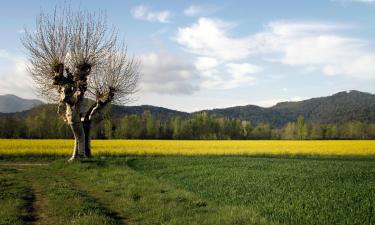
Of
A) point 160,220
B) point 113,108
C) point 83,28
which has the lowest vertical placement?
point 160,220

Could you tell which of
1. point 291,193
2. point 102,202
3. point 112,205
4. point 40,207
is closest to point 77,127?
point 102,202

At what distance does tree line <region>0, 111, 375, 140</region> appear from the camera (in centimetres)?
10556

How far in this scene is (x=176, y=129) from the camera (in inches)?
5103

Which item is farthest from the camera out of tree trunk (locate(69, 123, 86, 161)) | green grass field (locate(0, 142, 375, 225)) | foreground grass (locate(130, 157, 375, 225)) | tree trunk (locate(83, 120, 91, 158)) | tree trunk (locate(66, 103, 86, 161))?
tree trunk (locate(83, 120, 91, 158))

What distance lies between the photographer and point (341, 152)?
181 ft

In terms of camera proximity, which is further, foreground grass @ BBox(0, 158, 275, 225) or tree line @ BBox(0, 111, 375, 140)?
tree line @ BBox(0, 111, 375, 140)

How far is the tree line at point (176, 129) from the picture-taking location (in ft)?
346

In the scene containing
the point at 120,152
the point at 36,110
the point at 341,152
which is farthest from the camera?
the point at 36,110

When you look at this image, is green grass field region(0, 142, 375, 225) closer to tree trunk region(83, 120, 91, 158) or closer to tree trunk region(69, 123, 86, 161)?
tree trunk region(69, 123, 86, 161)

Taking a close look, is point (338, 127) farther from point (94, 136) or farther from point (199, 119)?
point (94, 136)

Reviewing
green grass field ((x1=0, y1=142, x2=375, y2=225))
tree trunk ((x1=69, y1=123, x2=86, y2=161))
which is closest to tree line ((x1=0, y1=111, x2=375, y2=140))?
tree trunk ((x1=69, y1=123, x2=86, y2=161))

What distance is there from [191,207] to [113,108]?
2913cm

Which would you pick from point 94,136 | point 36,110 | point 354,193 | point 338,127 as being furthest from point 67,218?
point 338,127

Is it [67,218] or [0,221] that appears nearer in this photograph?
[0,221]
